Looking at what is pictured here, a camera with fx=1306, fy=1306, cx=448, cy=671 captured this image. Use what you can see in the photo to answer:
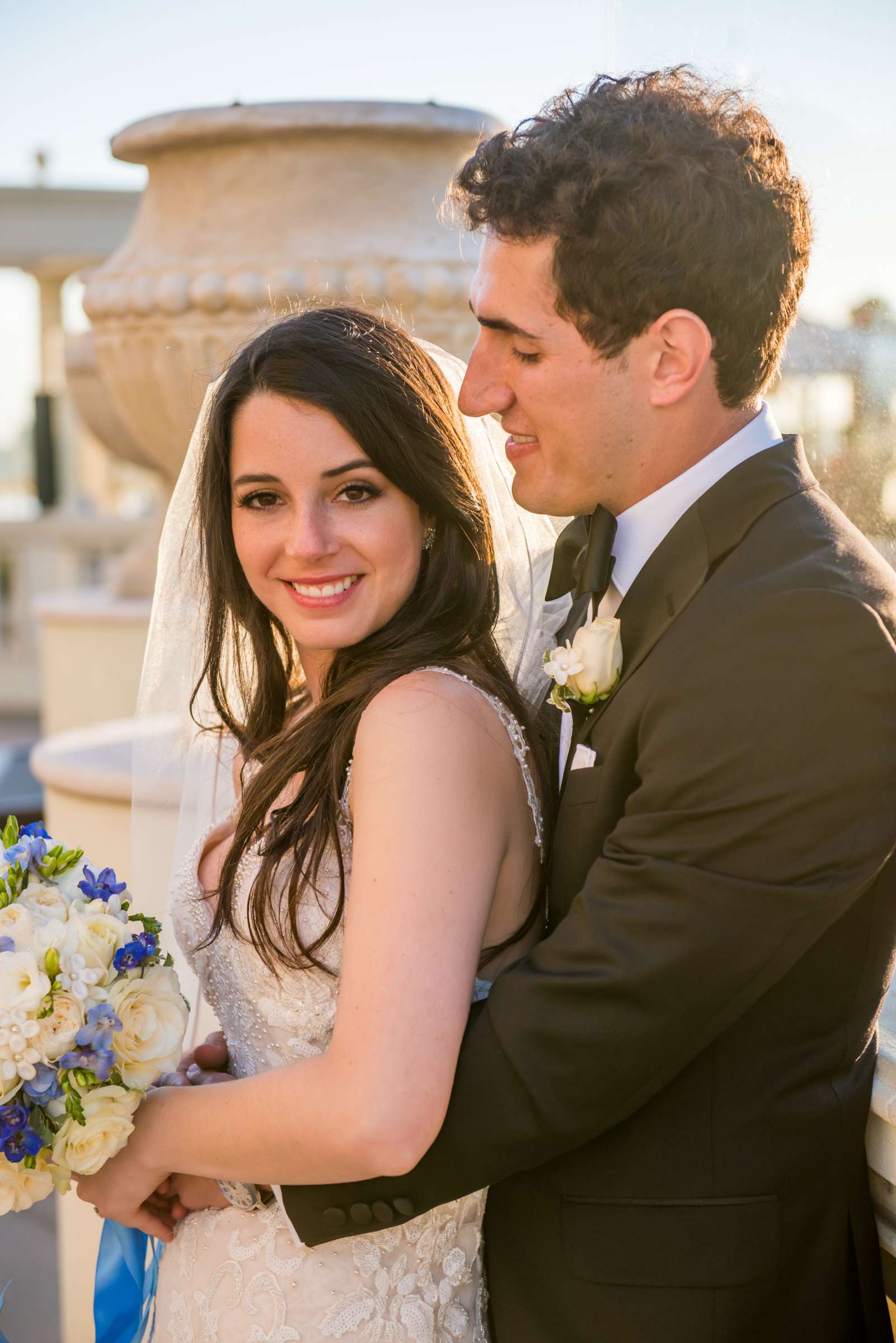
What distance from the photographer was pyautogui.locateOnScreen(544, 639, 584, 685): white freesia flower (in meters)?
1.52

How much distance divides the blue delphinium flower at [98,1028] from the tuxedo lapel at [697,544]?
24.4 inches

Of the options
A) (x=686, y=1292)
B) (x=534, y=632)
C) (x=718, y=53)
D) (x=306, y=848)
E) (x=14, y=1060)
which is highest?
Answer: (x=718, y=53)

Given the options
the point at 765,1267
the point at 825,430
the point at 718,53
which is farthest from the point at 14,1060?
the point at 718,53

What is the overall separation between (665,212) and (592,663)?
545 mm

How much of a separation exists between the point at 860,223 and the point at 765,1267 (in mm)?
1914

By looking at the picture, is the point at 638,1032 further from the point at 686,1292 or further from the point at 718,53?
the point at 718,53

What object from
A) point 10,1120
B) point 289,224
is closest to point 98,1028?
point 10,1120

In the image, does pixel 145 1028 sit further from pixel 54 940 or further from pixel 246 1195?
pixel 246 1195

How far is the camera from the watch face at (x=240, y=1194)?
1.77 meters

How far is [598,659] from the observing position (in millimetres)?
1515

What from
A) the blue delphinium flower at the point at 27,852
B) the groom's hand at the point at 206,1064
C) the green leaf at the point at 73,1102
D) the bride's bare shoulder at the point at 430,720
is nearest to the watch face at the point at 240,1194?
the groom's hand at the point at 206,1064

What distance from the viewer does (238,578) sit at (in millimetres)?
2172

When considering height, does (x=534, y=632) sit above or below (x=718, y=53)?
below

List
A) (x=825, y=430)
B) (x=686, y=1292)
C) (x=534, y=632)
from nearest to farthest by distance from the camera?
1. (x=686, y=1292)
2. (x=534, y=632)
3. (x=825, y=430)
